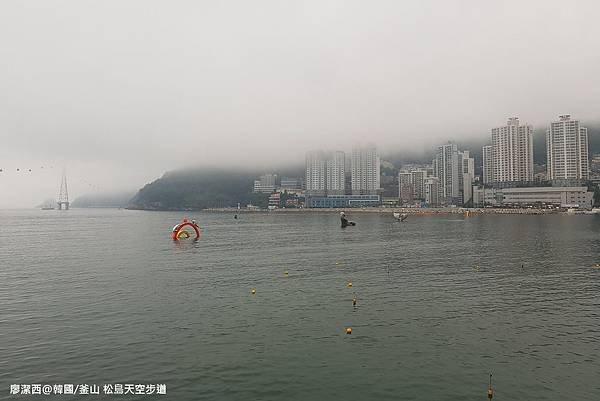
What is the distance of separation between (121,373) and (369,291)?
26.3 m

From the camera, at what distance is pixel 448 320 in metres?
33.2

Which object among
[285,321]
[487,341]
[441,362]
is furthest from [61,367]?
[487,341]

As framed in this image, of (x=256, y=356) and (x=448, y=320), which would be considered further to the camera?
(x=448, y=320)

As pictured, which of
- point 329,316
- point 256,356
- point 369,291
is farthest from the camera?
point 369,291

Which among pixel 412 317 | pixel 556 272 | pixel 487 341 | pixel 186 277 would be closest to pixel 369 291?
pixel 412 317

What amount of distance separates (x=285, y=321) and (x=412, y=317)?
10341 millimetres

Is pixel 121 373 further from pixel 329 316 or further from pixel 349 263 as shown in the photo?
pixel 349 263

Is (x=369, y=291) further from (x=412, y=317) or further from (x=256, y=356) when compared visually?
(x=256, y=356)

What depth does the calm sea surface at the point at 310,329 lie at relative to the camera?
2286cm

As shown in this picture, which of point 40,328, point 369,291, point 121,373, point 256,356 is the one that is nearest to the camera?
point 121,373

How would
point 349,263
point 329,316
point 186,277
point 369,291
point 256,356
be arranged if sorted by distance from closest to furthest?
point 256,356, point 329,316, point 369,291, point 186,277, point 349,263

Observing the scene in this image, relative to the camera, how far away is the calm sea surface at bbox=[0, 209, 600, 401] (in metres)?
22.9

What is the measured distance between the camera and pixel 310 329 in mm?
31141

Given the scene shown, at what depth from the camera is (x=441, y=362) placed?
2503 cm
